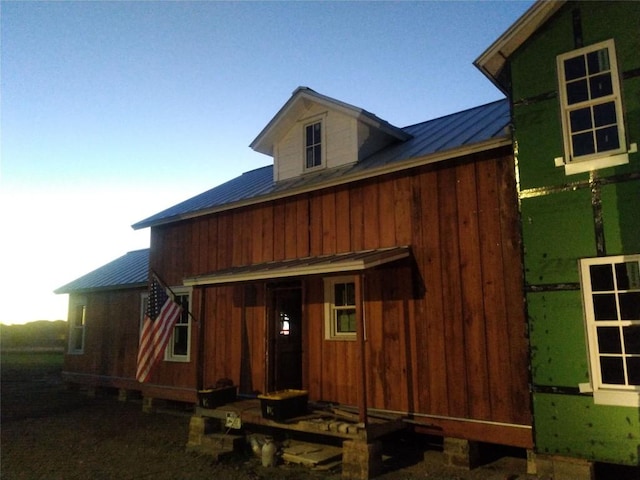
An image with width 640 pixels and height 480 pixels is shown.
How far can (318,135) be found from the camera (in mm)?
11742

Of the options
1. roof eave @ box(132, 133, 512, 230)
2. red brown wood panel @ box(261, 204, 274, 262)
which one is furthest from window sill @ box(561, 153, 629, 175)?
red brown wood panel @ box(261, 204, 274, 262)

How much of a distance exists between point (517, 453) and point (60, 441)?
8977 millimetres

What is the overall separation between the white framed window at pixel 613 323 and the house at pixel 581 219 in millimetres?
13

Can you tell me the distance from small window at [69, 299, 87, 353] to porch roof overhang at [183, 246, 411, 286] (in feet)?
33.9

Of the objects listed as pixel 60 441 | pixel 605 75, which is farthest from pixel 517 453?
pixel 60 441

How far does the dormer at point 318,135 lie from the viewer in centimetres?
1102

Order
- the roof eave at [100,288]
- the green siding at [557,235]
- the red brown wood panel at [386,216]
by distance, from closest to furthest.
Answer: the green siding at [557,235] < the red brown wood panel at [386,216] < the roof eave at [100,288]

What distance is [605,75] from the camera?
23.4 ft

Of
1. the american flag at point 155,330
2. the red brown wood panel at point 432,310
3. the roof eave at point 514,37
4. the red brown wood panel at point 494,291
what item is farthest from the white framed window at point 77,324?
the roof eave at point 514,37

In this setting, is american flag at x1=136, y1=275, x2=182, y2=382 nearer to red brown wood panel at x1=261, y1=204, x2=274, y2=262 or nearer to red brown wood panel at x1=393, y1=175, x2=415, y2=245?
red brown wood panel at x1=261, y1=204, x2=274, y2=262

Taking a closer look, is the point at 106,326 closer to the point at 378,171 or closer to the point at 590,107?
the point at 378,171

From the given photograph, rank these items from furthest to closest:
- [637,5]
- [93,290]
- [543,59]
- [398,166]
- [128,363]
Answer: [93,290] → [128,363] → [398,166] → [543,59] → [637,5]

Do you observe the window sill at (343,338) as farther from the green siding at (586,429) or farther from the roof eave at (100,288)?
the roof eave at (100,288)

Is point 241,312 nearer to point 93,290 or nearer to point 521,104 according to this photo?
point 521,104
